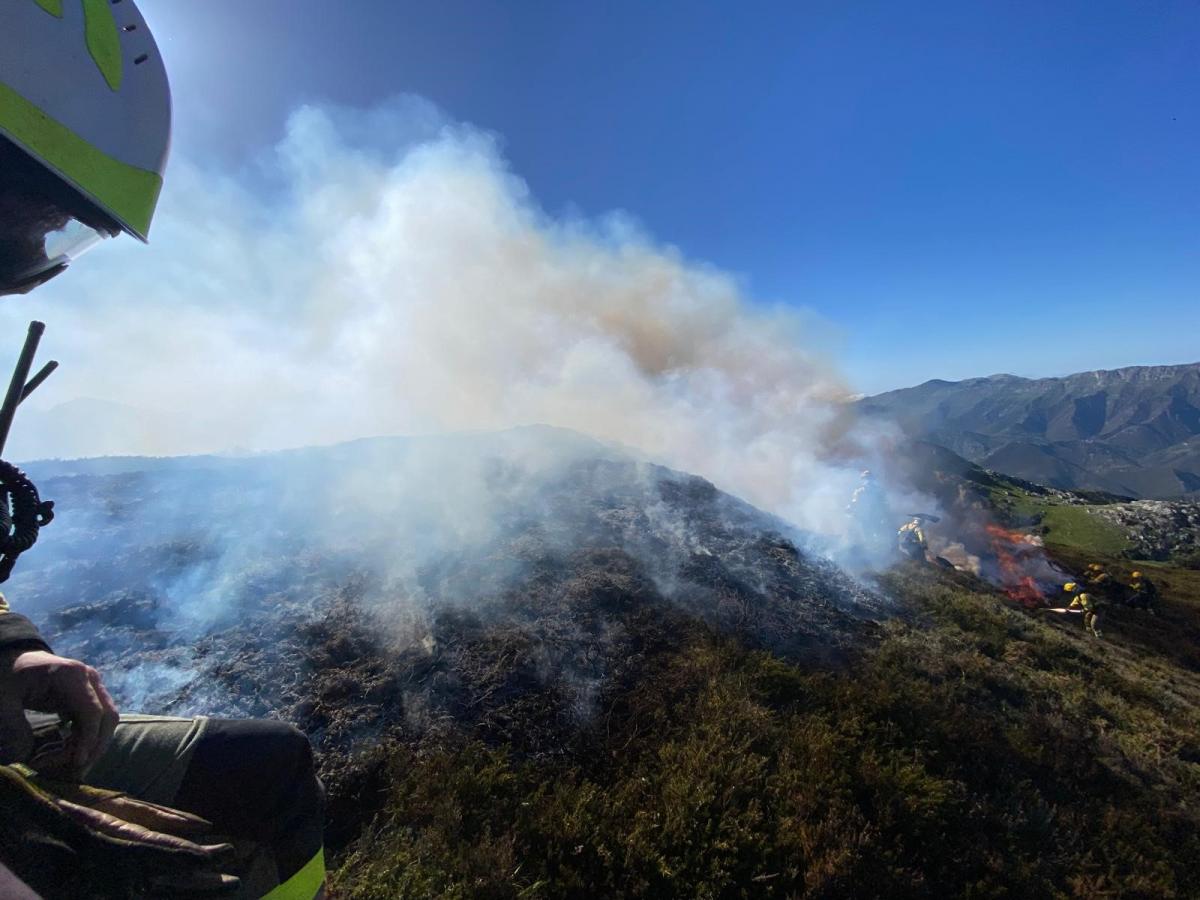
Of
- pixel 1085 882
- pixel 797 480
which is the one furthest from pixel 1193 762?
pixel 797 480

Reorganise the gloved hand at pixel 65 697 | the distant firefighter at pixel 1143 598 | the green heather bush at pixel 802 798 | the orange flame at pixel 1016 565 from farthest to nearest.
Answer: the distant firefighter at pixel 1143 598 < the orange flame at pixel 1016 565 < the green heather bush at pixel 802 798 < the gloved hand at pixel 65 697

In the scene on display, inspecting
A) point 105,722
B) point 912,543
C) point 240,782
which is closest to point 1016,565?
point 912,543

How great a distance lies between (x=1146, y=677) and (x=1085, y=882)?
35.9 ft

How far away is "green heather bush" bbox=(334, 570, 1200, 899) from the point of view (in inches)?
Result: 219

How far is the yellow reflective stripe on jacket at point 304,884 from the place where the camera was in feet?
8.79

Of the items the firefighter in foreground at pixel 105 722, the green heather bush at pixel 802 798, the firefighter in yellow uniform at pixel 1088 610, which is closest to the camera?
the firefighter in foreground at pixel 105 722

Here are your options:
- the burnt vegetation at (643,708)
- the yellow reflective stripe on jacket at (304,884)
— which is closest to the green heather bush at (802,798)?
the burnt vegetation at (643,708)

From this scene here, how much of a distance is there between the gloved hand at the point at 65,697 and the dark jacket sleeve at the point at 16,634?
0.05m

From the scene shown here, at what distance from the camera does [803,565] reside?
15.0 meters

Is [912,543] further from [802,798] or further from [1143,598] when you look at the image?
[802,798]

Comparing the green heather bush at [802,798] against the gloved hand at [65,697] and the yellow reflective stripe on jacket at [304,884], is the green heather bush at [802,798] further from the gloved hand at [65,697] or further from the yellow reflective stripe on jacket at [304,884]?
the gloved hand at [65,697]

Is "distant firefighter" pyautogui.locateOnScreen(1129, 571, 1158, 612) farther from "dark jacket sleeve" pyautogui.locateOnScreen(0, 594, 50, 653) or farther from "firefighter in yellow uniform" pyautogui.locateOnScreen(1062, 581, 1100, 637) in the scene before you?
"dark jacket sleeve" pyautogui.locateOnScreen(0, 594, 50, 653)

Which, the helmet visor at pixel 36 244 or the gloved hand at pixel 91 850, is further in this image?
the helmet visor at pixel 36 244

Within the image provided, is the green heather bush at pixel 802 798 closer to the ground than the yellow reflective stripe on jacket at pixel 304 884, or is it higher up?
closer to the ground
